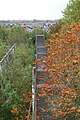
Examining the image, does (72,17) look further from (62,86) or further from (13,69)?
(62,86)

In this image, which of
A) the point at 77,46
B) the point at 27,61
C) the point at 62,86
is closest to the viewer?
the point at 62,86

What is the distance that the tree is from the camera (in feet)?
119

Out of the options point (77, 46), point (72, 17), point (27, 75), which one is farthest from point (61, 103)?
point (72, 17)

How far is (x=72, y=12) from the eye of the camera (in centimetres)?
3794

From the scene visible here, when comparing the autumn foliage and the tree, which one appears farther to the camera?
the tree

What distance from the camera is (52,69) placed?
11.7 meters

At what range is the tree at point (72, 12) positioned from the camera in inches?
1430

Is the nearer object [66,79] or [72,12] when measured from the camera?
[66,79]

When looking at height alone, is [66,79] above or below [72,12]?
below

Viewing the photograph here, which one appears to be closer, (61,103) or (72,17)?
(61,103)

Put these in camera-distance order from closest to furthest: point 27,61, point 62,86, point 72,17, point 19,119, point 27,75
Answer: point 62,86 < point 19,119 < point 27,75 < point 27,61 < point 72,17

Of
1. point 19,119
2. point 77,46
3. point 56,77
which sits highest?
point 77,46

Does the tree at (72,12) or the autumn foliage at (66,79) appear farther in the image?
the tree at (72,12)

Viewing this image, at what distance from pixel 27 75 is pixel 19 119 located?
4.16 metres
